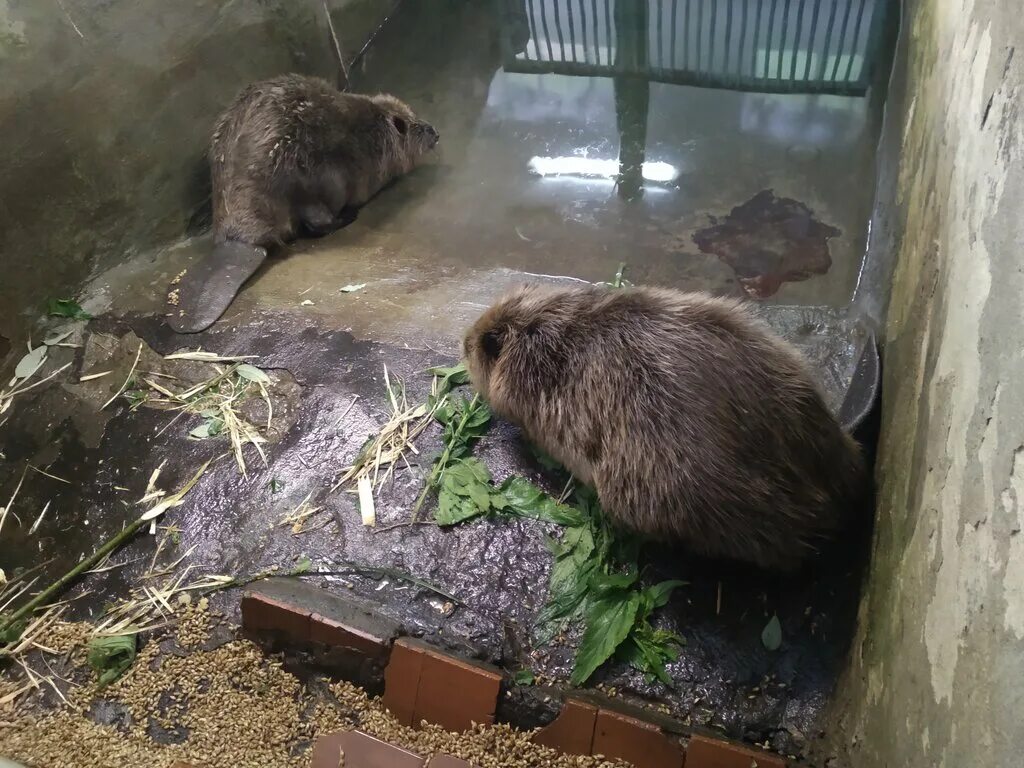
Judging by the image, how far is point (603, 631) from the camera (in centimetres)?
196

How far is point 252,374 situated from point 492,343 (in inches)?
42.3

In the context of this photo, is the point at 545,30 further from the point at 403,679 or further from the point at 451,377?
the point at 403,679

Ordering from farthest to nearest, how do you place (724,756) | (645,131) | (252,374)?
(645,131)
(252,374)
(724,756)

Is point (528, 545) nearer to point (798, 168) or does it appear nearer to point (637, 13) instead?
point (798, 168)

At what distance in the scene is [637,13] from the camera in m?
4.97

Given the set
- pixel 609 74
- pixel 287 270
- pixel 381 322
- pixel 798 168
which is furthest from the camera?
pixel 609 74

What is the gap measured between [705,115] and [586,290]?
2339mm

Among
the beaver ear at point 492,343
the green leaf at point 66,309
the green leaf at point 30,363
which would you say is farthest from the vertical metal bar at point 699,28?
the green leaf at point 30,363

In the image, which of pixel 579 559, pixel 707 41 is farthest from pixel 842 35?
pixel 579 559

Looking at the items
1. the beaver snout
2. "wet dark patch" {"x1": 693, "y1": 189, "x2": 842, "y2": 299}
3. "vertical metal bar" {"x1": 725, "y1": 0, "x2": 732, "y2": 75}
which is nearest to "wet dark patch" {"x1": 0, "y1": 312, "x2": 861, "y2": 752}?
"wet dark patch" {"x1": 693, "y1": 189, "x2": 842, "y2": 299}

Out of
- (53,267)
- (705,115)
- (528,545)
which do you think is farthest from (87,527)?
(705,115)

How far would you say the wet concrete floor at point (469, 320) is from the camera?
6.50ft

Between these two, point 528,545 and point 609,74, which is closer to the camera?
point 528,545

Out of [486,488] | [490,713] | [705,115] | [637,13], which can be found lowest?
[490,713]
